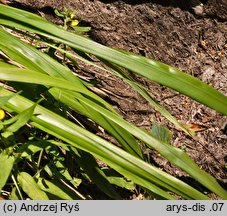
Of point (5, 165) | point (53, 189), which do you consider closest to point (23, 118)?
point (5, 165)

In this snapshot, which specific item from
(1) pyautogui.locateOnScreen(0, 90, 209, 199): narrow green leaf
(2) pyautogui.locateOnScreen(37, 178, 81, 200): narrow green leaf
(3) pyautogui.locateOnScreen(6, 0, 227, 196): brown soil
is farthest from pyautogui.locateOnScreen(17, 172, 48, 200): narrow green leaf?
(3) pyautogui.locateOnScreen(6, 0, 227, 196): brown soil

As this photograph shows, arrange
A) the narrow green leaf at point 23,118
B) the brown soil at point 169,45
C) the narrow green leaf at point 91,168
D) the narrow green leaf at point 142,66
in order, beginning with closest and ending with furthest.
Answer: the narrow green leaf at point 23,118 → the narrow green leaf at point 142,66 → the narrow green leaf at point 91,168 → the brown soil at point 169,45

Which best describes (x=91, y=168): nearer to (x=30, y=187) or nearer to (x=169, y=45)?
(x=30, y=187)

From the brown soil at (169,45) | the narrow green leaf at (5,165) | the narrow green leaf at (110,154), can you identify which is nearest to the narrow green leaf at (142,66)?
the narrow green leaf at (110,154)

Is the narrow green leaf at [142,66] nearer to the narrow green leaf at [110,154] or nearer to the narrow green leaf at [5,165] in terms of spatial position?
the narrow green leaf at [110,154]

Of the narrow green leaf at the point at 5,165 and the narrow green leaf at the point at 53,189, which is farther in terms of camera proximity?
the narrow green leaf at the point at 53,189

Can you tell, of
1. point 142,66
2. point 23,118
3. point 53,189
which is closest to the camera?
point 23,118
